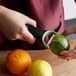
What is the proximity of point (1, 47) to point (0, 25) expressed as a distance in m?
0.18

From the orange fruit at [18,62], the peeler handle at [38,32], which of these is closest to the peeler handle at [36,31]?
the peeler handle at [38,32]

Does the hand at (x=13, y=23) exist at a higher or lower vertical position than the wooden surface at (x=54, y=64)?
higher

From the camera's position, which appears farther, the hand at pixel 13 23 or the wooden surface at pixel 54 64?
the wooden surface at pixel 54 64

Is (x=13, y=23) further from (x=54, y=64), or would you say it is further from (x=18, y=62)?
(x=54, y=64)

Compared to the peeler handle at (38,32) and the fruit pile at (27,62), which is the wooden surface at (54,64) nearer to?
the fruit pile at (27,62)

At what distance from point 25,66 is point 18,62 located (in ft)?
0.10

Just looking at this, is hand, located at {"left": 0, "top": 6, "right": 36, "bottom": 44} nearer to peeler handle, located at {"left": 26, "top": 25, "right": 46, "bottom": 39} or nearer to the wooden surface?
peeler handle, located at {"left": 26, "top": 25, "right": 46, "bottom": 39}

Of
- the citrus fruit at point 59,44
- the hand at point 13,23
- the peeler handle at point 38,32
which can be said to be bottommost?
the citrus fruit at point 59,44

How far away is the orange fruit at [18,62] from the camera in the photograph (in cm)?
63

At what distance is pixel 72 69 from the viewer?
69 cm

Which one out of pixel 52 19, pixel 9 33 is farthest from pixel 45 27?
pixel 9 33

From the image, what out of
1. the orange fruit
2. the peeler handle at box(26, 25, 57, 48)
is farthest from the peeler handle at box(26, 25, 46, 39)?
the orange fruit

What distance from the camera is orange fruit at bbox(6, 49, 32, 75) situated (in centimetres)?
63

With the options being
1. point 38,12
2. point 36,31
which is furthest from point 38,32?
point 38,12
